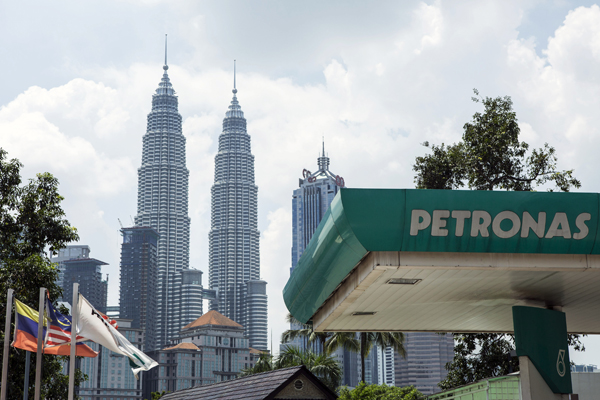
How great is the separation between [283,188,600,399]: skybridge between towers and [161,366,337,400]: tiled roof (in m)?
17.3

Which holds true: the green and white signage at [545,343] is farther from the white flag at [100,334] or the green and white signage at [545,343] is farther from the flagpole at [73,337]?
the flagpole at [73,337]

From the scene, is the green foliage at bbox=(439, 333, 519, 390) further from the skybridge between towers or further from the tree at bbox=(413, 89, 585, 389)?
the skybridge between towers

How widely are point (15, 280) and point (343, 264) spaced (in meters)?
12.9

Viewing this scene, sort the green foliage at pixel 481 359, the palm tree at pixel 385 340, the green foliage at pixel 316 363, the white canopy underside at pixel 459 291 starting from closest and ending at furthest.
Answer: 1. the white canopy underside at pixel 459 291
2. the green foliage at pixel 481 359
3. the palm tree at pixel 385 340
4. the green foliage at pixel 316 363

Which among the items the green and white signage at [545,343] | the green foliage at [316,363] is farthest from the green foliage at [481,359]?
the green foliage at [316,363]

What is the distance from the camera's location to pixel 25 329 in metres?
17.8

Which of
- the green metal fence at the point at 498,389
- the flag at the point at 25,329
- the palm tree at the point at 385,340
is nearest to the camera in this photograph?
the green metal fence at the point at 498,389

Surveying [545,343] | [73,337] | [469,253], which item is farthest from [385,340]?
[469,253]

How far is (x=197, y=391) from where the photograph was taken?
36188 mm

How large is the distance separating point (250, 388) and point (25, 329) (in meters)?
16.3

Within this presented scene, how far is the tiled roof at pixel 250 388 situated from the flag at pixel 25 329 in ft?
47.4

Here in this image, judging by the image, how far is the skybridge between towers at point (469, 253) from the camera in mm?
11250

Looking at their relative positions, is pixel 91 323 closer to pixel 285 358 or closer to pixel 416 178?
pixel 416 178

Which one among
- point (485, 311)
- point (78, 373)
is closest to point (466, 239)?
point (485, 311)
